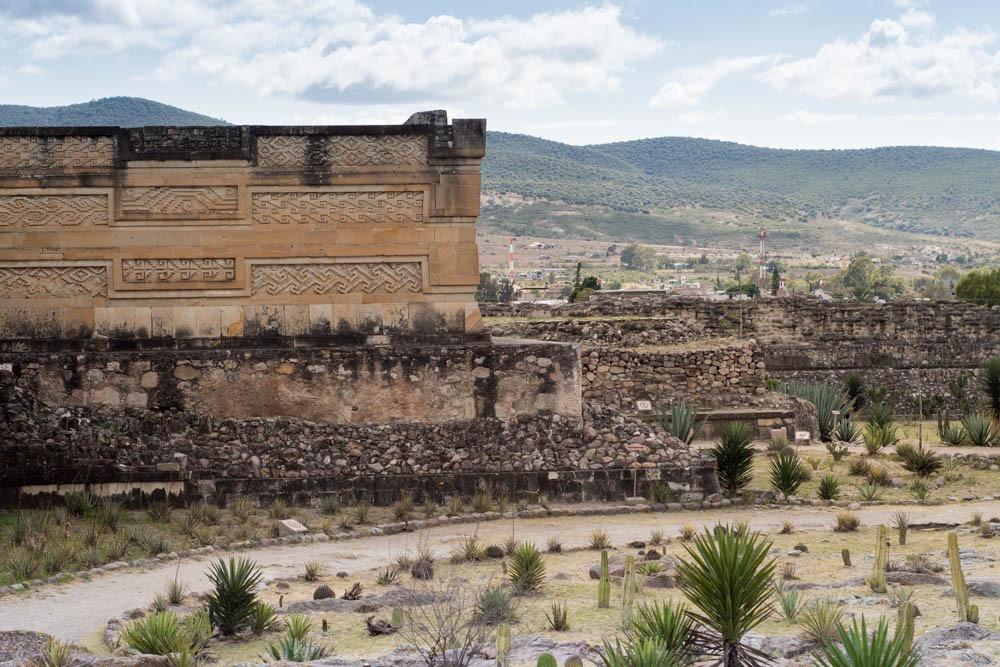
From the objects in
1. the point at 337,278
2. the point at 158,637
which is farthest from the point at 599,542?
the point at 158,637

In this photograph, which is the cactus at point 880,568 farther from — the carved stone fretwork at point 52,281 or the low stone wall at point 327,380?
the carved stone fretwork at point 52,281

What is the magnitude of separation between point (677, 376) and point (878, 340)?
488 inches

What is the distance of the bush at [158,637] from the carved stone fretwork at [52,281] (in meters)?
6.04

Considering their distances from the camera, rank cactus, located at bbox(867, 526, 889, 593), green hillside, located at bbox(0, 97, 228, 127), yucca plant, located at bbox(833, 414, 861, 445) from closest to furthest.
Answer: cactus, located at bbox(867, 526, 889, 593), yucca plant, located at bbox(833, 414, 861, 445), green hillside, located at bbox(0, 97, 228, 127)

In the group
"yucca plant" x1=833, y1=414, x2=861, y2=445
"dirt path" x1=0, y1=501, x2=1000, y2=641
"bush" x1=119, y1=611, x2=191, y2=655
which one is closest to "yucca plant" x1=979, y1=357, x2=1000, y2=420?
"yucca plant" x1=833, y1=414, x2=861, y2=445

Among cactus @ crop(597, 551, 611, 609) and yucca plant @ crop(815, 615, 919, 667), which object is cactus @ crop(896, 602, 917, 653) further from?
cactus @ crop(597, 551, 611, 609)

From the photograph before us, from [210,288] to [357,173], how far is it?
6.12 feet

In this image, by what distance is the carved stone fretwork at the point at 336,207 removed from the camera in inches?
535

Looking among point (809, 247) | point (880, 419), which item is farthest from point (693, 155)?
point (880, 419)

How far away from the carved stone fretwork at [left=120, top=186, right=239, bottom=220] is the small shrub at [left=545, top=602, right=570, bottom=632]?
20.8 feet

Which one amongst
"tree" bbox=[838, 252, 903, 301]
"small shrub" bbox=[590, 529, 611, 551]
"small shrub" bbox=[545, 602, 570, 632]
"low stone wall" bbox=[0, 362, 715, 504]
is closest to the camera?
"small shrub" bbox=[545, 602, 570, 632]

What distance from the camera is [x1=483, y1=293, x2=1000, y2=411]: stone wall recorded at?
101 feet

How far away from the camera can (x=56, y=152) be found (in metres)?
13.5

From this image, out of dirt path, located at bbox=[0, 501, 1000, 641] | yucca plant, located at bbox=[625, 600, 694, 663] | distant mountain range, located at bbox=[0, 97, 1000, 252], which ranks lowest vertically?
dirt path, located at bbox=[0, 501, 1000, 641]
